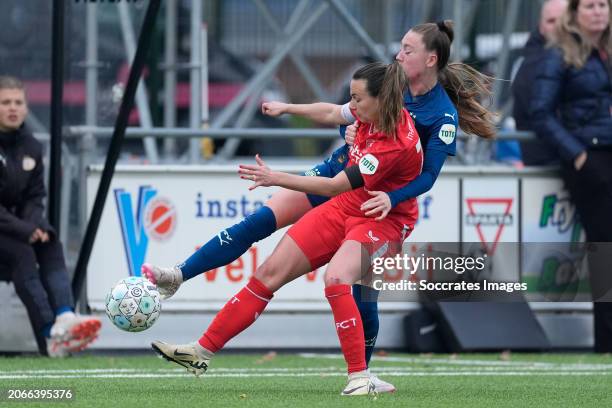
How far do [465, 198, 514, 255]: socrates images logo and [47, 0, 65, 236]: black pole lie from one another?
9.63 ft

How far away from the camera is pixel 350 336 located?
769 centimetres

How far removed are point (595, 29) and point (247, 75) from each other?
5962 mm

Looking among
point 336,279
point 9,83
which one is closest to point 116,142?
point 9,83

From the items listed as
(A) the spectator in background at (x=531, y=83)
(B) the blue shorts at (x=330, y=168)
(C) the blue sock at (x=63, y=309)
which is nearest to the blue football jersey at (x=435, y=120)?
(B) the blue shorts at (x=330, y=168)

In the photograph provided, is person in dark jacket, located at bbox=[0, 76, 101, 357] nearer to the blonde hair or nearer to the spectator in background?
the spectator in background

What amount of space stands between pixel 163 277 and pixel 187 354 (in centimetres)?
42

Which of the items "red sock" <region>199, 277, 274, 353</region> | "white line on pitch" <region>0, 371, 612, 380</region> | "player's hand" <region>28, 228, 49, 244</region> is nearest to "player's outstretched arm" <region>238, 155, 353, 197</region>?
"red sock" <region>199, 277, 274, 353</region>

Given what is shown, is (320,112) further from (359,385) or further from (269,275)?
(359,385)

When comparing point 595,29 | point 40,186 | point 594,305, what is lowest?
point 594,305

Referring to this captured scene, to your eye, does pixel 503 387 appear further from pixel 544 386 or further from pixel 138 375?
pixel 138 375

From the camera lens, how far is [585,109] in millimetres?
11211

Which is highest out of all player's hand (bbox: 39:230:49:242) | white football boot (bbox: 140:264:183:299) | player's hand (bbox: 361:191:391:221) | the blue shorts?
the blue shorts

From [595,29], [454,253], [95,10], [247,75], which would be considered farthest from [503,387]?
[247,75]

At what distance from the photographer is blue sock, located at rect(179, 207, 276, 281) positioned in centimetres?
809
